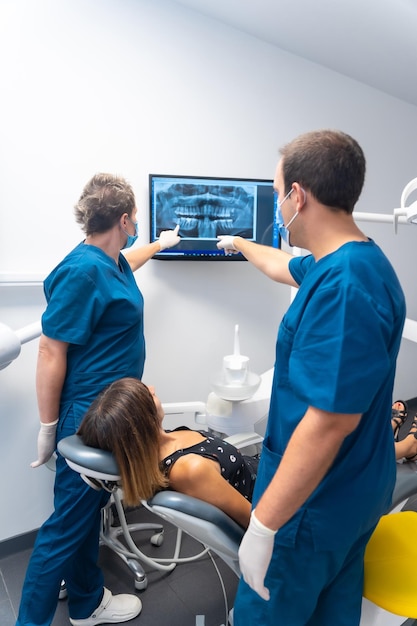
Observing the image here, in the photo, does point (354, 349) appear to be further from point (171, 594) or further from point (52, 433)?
point (171, 594)

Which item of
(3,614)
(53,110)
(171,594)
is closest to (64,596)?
(3,614)

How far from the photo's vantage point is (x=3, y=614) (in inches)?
62.4

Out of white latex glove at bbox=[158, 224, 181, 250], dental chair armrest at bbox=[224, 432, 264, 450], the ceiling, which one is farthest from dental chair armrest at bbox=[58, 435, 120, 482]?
the ceiling

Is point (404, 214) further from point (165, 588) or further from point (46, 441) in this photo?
point (165, 588)

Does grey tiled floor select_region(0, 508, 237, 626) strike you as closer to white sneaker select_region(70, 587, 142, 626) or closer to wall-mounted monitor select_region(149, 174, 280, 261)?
white sneaker select_region(70, 587, 142, 626)

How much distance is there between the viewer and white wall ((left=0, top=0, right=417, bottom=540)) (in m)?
1.69

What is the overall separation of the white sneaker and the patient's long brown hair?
695mm

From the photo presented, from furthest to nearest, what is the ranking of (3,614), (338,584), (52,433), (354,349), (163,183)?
(163,183)
(3,614)
(52,433)
(338,584)
(354,349)

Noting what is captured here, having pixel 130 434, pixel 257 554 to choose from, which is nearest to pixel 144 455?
pixel 130 434

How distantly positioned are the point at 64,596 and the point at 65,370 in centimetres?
92

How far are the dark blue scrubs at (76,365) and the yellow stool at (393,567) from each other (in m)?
0.79

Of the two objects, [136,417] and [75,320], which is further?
[75,320]

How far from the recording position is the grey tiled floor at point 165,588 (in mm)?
1583

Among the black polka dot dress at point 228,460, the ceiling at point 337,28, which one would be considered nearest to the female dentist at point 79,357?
the black polka dot dress at point 228,460
